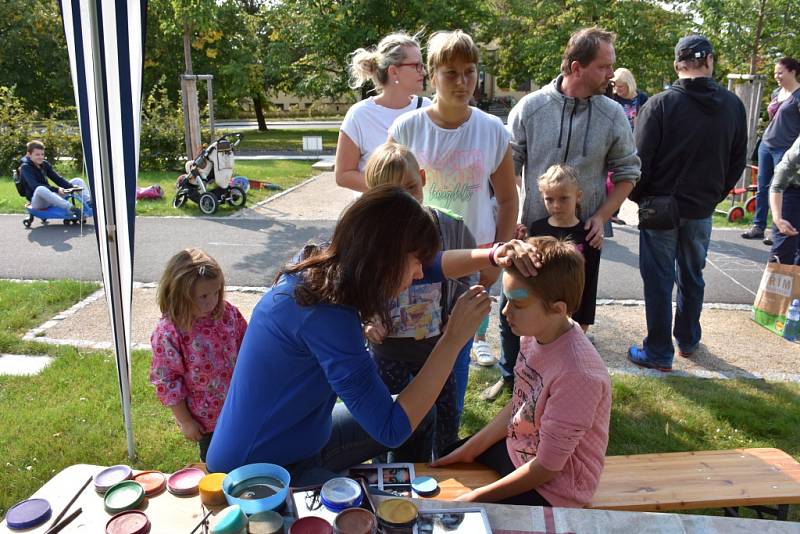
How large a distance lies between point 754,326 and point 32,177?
365 inches

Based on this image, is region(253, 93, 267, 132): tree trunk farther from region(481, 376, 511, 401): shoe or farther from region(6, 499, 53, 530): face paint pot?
region(6, 499, 53, 530): face paint pot

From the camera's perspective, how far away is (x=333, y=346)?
1.77 m

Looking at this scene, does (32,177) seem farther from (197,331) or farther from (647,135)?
(647,135)

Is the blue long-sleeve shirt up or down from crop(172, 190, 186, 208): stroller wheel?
up

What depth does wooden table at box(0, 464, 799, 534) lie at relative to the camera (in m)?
1.56

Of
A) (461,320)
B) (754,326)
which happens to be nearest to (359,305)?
(461,320)

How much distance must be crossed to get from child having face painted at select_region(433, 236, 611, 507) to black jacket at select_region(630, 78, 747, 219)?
215 cm

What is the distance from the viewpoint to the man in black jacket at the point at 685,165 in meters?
3.78

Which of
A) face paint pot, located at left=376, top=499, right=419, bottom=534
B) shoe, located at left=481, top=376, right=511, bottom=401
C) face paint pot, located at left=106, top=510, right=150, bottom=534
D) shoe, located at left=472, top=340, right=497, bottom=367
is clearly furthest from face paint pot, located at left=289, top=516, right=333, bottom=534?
shoe, located at left=472, top=340, right=497, bottom=367

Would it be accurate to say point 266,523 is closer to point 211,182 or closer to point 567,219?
point 567,219

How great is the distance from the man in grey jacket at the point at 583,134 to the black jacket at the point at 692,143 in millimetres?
451

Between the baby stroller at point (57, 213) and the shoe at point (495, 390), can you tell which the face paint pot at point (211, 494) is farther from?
the baby stroller at point (57, 213)

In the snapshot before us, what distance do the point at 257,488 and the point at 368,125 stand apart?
239 centimetres

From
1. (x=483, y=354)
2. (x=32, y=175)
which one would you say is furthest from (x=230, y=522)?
(x=32, y=175)
